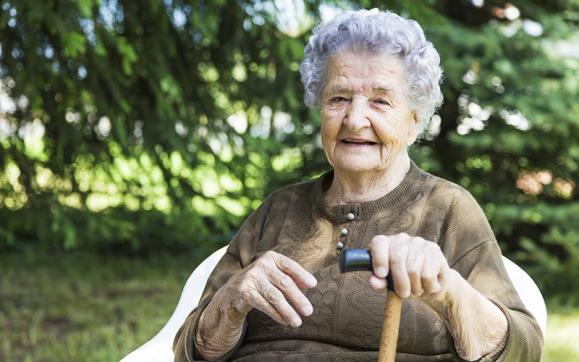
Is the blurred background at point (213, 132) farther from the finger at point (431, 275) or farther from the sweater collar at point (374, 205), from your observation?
the finger at point (431, 275)

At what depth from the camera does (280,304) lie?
1.87 m

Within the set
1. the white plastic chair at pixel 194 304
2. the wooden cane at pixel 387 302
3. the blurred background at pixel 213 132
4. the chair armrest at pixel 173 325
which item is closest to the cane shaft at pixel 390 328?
the wooden cane at pixel 387 302

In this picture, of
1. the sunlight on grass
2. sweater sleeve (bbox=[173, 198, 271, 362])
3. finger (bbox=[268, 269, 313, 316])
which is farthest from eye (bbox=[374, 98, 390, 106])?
the sunlight on grass

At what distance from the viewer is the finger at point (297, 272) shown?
184 cm

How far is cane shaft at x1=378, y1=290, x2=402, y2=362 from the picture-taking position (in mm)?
1682

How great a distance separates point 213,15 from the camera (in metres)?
4.79

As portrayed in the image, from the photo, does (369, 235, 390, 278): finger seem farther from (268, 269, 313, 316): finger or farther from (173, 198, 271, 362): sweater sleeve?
(173, 198, 271, 362): sweater sleeve

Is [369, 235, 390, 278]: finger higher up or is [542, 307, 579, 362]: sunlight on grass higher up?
[369, 235, 390, 278]: finger

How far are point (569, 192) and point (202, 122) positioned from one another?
2.69 meters

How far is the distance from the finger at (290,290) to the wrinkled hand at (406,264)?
0.77ft

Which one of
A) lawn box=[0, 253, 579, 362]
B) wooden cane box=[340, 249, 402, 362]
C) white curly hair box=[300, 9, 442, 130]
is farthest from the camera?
lawn box=[0, 253, 579, 362]

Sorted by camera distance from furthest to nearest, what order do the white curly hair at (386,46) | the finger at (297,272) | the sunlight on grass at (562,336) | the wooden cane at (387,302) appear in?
the sunlight on grass at (562,336) → the white curly hair at (386,46) → the finger at (297,272) → the wooden cane at (387,302)

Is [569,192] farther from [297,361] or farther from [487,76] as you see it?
[297,361]

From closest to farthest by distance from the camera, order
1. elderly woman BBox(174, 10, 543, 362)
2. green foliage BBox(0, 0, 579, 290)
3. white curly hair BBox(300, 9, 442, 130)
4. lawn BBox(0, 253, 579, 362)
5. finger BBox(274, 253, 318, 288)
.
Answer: finger BBox(274, 253, 318, 288) → elderly woman BBox(174, 10, 543, 362) → white curly hair BBox(300, 9, 442, 130) → lawn BBox(0, 253, 579, 362) → green foliage BBox(0, 0, 579, 290)
